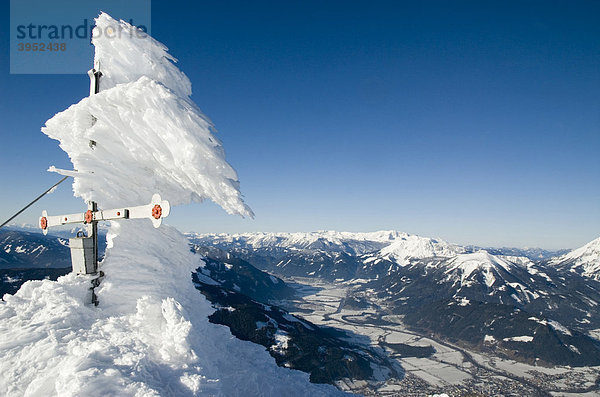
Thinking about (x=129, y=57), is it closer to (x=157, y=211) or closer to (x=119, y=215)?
(x=119, y=215)

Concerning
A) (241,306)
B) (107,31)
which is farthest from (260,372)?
(241,306)

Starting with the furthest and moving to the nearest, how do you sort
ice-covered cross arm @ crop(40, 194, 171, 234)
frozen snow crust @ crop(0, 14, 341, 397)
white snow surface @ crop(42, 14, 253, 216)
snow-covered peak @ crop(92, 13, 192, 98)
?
snow-covered peak @ crop(92, 13, 192, 98), white snow surface @ crop(42, 14, 253, 216), ice-covered cross arm @ crop(40, 194, 171, 234), frozen snow crust @ crop(0, 14, 341, 397)

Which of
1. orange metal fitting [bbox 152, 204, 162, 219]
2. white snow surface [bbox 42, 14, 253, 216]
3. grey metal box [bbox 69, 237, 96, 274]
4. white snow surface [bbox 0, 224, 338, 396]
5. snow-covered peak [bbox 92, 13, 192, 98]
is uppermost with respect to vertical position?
snow-covered peak [bbox 92, 13, 192, 98]

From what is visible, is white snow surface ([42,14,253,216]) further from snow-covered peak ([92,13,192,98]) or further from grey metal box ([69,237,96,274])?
grey metal box ([69,237,96,274])

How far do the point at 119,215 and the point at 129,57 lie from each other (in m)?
5.19

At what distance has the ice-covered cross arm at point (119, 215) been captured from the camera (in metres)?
7.54

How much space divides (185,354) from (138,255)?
3.81 meters

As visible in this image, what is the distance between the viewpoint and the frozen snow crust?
23.9ft

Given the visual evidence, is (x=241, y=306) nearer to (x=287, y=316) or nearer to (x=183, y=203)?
(x=287, y=316)

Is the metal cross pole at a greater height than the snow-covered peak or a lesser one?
lesser

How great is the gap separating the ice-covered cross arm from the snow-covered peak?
157 inches

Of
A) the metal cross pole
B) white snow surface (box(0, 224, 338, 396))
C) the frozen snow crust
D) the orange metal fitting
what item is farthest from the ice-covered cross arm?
white snow surface (box(0, 224, 338, 396))

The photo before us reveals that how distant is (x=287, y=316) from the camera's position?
653 feet

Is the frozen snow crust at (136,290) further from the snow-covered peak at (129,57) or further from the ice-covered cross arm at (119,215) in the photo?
the ice-covered cross arm at (119,215)
